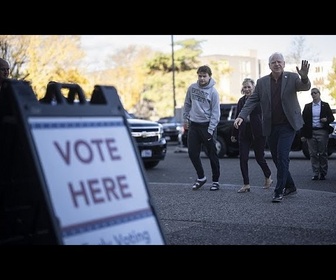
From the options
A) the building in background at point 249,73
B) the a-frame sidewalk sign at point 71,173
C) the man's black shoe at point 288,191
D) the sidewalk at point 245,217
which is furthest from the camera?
the building in background at point 249,73

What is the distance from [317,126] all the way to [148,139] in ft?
13.2

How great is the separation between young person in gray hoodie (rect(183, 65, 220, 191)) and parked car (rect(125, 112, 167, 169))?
404 cm

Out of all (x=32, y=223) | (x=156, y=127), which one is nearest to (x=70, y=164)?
(x=32, y=223)

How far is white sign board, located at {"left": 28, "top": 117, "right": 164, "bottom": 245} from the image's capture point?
9.96ft

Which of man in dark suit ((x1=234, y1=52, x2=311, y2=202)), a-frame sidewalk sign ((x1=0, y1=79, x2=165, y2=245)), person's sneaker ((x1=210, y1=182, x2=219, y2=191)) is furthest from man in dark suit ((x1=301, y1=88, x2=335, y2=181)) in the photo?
a-frame sidewalk sign ((x1=0, y1=79, x2=165, y2=245))

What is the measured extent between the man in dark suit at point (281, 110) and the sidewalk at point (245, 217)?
1.74 ft

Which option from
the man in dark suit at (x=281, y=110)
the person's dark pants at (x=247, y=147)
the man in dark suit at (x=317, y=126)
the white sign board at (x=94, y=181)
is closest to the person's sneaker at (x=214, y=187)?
the person's dark pants at (x=247, y=147)

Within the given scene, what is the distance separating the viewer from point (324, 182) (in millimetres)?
10078

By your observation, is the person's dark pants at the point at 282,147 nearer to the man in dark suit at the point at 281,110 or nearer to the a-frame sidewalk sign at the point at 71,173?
the man in dark suit at the point at 281,110

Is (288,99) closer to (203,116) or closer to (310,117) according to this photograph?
(203,116)

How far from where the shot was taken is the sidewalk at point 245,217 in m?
5.31
